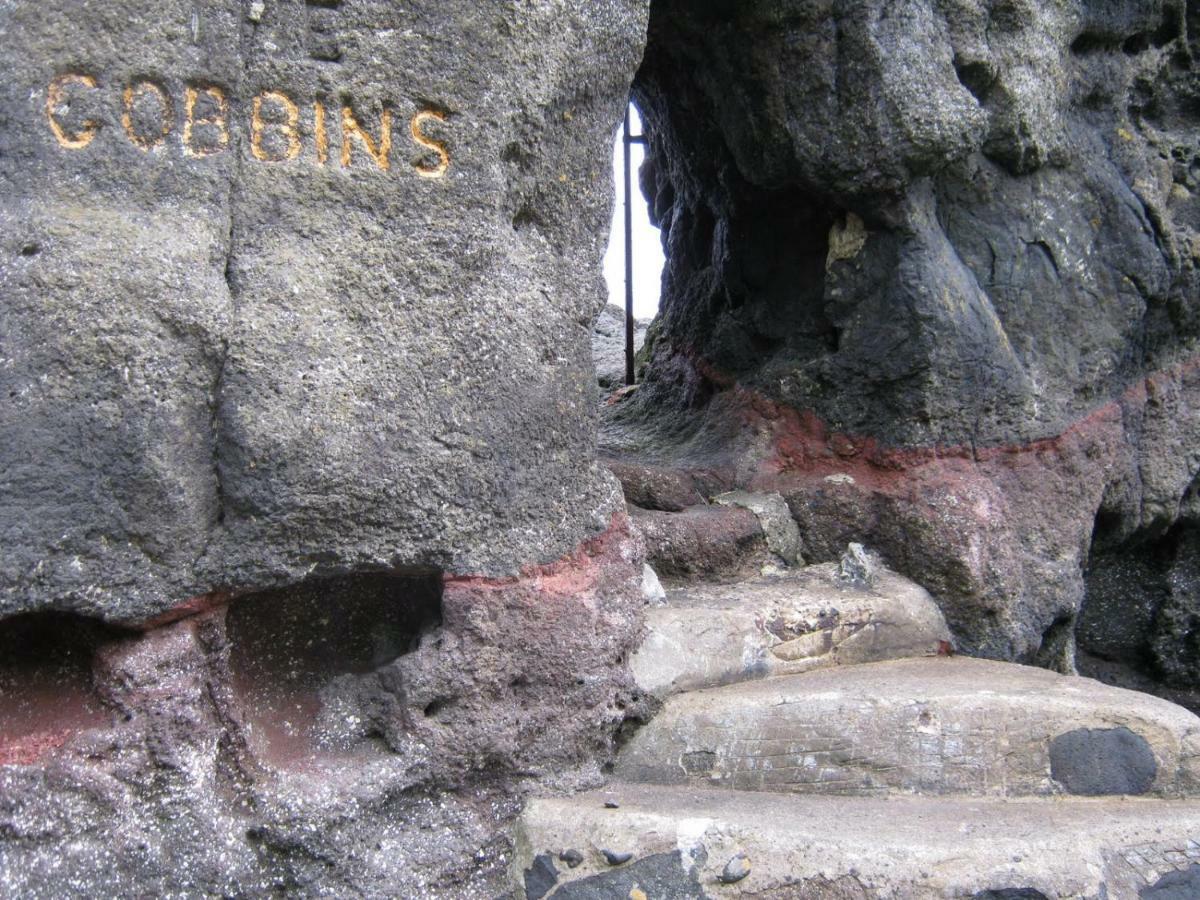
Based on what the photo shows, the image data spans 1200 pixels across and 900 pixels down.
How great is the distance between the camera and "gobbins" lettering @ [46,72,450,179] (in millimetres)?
1812

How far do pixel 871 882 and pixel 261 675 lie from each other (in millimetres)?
991

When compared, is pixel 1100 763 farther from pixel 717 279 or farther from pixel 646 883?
pixel 717 279

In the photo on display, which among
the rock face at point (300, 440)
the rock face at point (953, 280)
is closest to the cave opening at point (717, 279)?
the rock face at point (953, 280)

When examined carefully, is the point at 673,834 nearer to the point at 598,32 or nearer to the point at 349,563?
the point at 349,563

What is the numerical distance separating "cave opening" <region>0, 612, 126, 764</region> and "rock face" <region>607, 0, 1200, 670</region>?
4.96 ft

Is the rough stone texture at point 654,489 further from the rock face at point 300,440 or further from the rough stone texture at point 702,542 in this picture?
the rock face at point 300,440

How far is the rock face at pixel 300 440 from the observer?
1.79 meters

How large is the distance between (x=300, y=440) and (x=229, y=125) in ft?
1.58

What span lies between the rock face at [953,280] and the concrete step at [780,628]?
0.51 ft

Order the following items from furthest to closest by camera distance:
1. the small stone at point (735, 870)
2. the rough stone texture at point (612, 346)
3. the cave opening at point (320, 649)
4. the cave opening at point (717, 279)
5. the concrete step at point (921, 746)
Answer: the rough stone texture at point (612, 346) < the cave opening at point (717, 279) < the concrete step at point (921, 746) < the cave opening at point (320, 649) < the small stone at point (735, 870)

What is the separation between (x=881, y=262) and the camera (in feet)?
9.34

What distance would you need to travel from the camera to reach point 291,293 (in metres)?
1.93

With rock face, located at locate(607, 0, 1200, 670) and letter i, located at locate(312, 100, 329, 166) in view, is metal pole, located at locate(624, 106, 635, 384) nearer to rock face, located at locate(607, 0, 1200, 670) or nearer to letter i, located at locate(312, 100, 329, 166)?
rock face, located at locate(607, 0, 1200, 670)

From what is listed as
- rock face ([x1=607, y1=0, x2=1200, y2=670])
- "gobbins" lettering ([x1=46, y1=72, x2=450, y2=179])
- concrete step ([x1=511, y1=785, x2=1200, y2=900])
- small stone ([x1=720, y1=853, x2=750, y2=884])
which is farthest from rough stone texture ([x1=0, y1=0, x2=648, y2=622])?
rock face ([x1=607, y1=0, x2=1200, y2=670])
